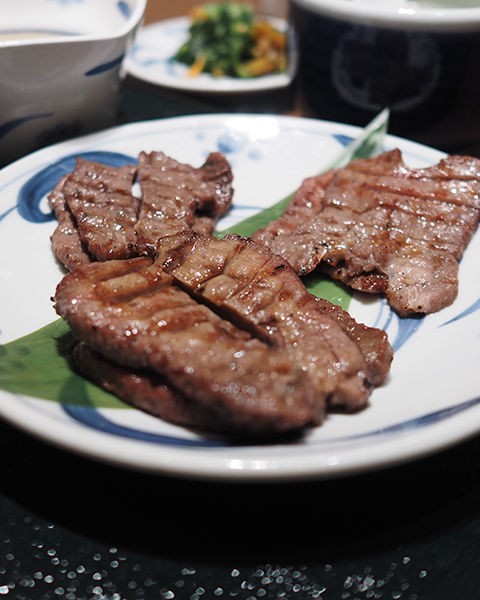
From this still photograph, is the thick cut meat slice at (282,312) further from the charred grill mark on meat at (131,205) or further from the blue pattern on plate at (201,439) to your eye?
the charred grill mark on meat at (131,205)

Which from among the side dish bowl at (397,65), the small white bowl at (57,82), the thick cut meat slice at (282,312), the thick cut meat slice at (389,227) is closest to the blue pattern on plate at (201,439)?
the thick cut meat slice at (282,312)

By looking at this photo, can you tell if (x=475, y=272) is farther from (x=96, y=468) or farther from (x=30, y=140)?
(x=30, y=140)

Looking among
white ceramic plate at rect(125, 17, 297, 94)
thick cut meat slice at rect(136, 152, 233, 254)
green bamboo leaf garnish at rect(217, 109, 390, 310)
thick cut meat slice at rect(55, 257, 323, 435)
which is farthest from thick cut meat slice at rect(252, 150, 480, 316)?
white ceramic plate at rect(125, 17, 297, 94)

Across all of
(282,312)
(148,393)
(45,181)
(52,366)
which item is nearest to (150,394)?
(148,393)

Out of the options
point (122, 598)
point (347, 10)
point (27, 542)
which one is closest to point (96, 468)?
point (27, 542)

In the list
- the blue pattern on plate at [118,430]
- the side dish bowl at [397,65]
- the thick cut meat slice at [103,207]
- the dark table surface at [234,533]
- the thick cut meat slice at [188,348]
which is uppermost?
the side dish bowl at [397,65]

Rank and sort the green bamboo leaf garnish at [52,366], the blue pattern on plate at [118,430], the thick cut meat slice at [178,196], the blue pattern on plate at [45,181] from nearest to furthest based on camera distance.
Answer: the blue pattern on plate at [118,430] → the green bamboo leaf garnish at [52,366] → the thick cut meat slice at [178,196] → the blue pattern on plate at [45,181]

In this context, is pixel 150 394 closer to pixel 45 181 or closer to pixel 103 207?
pixel 103 207
